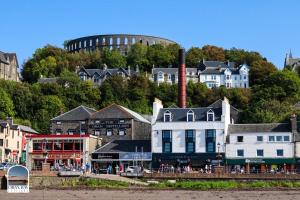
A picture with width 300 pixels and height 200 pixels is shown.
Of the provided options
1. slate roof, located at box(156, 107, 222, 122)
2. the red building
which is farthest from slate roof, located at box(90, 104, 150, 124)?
slate roof, located at box(156, 107, 222, 122)

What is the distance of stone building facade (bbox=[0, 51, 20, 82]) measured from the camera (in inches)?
5453

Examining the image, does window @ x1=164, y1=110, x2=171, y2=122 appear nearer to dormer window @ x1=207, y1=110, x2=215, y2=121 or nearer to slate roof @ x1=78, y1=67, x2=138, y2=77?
dormer window @ x1=207, y1=110, x2=215, y2=121

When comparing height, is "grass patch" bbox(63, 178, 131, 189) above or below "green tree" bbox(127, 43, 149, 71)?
below

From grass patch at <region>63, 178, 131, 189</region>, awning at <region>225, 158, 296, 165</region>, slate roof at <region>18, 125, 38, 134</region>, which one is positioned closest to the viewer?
grass patch at <region>63, 178, 131, 189</region>

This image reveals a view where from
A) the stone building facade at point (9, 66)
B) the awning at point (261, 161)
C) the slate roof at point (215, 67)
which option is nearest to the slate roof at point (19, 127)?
the awning at point (261, 161)

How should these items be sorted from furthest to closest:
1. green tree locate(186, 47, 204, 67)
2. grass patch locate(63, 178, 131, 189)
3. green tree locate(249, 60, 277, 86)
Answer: green tree locate(186, 47, 204, 67)
green tree locate(249, 60, 277, 86)
grass patch locate(63, 178, 131, 189)

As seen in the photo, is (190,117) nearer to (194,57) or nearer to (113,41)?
(194,57)

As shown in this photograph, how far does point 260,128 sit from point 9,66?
279ft

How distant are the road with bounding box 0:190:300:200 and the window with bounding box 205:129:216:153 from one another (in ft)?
81.0

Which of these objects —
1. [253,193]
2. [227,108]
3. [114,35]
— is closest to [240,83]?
[114,35]

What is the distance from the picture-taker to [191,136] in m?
73.8

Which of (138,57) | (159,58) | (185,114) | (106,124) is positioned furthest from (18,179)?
(159,58)

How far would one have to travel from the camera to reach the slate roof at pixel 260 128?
7162 cm

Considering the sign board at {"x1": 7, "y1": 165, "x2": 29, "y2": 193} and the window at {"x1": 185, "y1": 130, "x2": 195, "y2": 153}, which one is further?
the window at {"x1": 185, "y1": 130, "x2": 195, "y2": 153}
